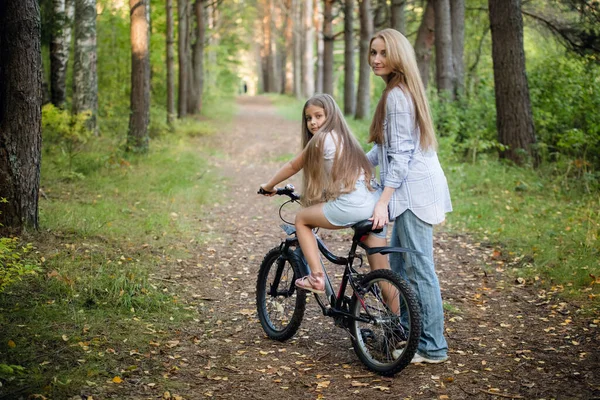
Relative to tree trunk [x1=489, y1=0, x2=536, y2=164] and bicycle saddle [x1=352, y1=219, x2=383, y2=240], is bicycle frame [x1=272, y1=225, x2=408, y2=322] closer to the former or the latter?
bicycle saddle [x1=352, y1=219, x2=383, y2=240]

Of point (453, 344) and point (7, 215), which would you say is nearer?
point (453, 344)

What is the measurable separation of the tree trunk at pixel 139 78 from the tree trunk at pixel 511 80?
23.7 feet

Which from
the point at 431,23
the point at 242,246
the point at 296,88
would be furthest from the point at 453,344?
the point at 296,88

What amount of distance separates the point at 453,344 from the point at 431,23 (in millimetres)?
17517

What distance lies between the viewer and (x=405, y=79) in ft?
14.3

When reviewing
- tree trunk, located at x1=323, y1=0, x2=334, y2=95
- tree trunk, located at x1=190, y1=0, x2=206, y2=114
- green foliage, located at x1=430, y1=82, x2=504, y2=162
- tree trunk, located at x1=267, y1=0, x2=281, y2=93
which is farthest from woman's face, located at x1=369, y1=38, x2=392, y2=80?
tree trunk, located at x1=267, y1=0, x2=281, y2=93

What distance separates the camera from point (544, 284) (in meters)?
6.48

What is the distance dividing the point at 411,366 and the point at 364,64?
63.5ft

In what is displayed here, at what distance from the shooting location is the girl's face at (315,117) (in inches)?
184

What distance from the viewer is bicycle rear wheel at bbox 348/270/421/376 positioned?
4.24 metres

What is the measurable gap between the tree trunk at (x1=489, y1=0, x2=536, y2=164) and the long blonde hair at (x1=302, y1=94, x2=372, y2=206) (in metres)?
8.11

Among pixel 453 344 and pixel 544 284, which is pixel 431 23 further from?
pixel 453 344

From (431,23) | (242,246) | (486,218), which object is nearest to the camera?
(242,246)

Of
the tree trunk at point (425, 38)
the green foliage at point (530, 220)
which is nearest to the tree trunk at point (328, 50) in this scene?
the tree trunk at point (425, 38)
